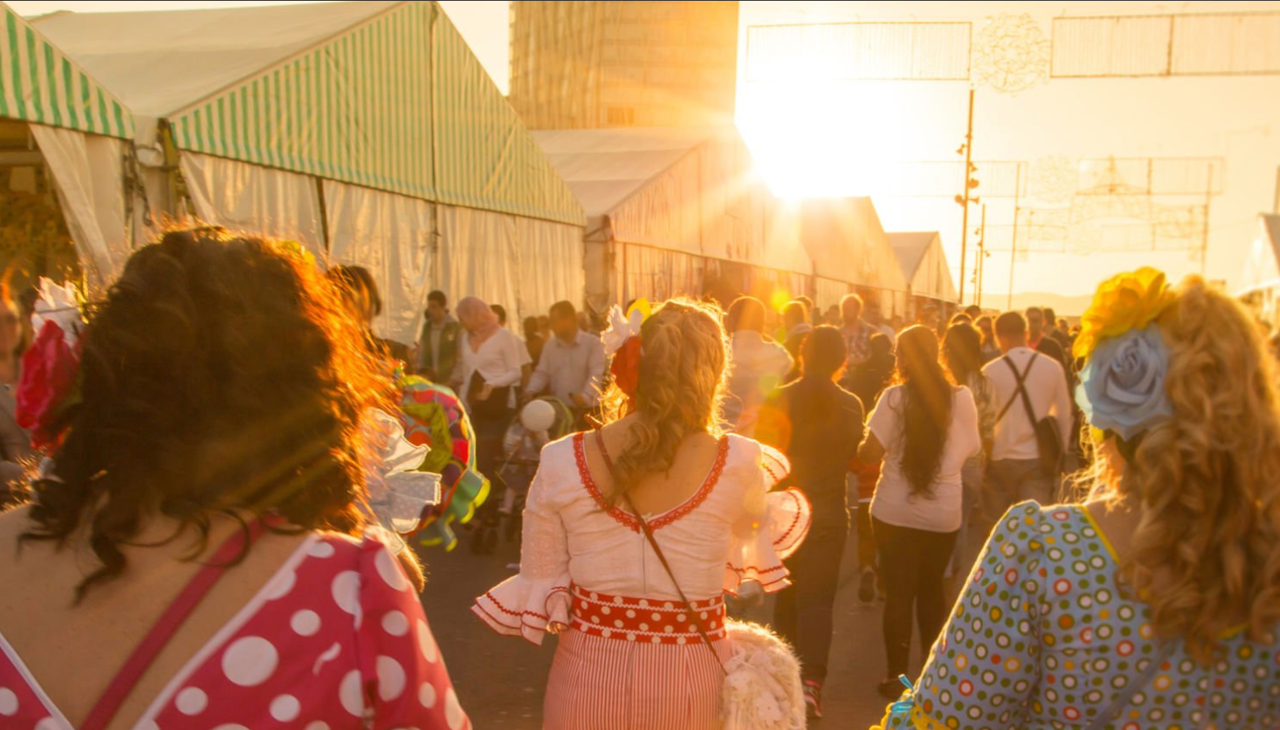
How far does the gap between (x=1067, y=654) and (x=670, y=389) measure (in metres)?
1.44

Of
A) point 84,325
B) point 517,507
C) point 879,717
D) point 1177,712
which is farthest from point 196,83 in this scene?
point 1177,712

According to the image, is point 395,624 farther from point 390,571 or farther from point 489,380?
point 489,380

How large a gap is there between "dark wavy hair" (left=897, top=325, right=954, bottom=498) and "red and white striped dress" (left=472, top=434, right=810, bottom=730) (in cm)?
210

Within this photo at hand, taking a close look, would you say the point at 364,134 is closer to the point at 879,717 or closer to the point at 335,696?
the point at 879,717

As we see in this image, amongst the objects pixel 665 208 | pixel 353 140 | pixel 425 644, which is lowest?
pixel 425 644

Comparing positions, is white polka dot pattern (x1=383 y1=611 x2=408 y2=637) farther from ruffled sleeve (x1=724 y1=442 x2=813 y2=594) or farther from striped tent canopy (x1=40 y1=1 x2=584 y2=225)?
striped tent canopy (x1=40 y1=1 x2=584 y2=225)

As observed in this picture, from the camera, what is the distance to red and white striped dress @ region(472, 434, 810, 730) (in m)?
2.95

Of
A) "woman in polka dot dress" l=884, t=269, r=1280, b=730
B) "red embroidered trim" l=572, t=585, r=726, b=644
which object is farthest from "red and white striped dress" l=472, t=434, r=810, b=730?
"woman in polka dot dress" l=884, t=269, r=1280, b=730

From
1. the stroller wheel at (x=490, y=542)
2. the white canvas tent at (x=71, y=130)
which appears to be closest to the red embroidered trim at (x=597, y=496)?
the white canvas tent at (x=71, y=130)

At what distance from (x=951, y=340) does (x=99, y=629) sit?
5.54 metres

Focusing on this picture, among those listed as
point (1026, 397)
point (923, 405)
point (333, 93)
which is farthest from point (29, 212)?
point (1026, 397)

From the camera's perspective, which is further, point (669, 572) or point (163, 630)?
point (669, 572)

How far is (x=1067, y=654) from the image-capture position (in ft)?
6.02

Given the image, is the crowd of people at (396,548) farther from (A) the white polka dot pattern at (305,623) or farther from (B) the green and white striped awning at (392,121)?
(B) the green and white striped awning at (392,121)
